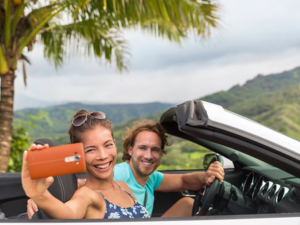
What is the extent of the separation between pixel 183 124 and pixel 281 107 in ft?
51.2

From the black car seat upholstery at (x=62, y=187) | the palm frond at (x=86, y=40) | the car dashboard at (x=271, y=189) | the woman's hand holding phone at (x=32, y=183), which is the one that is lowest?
the car dashboard at (x=271, y=189)

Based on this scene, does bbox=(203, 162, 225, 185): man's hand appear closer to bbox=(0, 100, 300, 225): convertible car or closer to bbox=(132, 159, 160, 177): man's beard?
bbox=(0, 100, 300, 225): convertible car

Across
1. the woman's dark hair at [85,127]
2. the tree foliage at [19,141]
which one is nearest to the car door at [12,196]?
the woman's dark hair at [85,127]

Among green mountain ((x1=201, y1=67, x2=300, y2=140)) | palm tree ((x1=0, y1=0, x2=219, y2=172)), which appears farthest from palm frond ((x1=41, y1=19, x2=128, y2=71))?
green mountain ((x1=201, y1=67, x2=300, y2=140))

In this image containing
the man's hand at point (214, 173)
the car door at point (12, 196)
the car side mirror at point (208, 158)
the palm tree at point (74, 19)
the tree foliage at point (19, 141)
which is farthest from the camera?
the tree foliage at point (19, 141)

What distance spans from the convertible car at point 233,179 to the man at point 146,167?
0.12 m

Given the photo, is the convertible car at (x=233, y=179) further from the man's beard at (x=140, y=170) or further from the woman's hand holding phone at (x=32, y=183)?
the man's beard at (x=140, y=170)

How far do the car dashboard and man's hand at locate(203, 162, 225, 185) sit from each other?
31cm

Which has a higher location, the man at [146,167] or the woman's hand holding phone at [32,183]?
the woman's hand holding phone at [32,183]

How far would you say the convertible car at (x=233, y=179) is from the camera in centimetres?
122

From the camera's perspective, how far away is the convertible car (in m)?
1.22

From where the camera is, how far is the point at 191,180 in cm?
216

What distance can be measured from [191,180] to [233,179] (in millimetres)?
508

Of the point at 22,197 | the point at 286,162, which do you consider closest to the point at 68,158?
the point at 286,162
